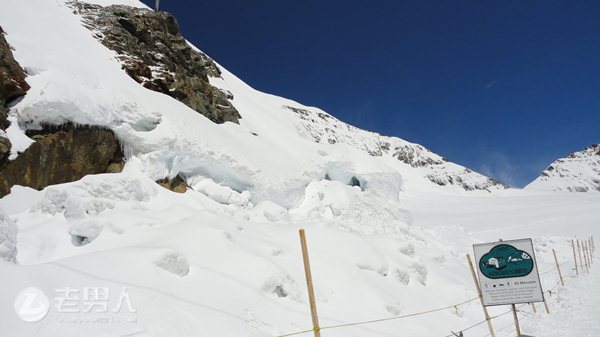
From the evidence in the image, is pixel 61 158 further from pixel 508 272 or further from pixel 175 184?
pixel 508 272

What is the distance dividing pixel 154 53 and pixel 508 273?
23.5 meters

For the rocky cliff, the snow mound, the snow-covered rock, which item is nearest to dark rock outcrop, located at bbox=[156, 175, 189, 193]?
the rocky cliff

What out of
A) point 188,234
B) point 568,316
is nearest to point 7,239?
point 188,234

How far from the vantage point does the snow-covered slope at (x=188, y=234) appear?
5.18m

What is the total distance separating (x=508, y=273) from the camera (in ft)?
23.4

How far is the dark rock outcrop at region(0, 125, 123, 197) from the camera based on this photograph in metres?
10.0

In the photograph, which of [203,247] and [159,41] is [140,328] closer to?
[203,247]

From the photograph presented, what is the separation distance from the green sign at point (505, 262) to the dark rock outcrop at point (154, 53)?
1834 centimetres

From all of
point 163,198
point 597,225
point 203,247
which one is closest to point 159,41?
point 163,198

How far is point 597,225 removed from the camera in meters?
31.8

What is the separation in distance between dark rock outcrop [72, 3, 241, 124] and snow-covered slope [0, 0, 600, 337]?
4.25 ft

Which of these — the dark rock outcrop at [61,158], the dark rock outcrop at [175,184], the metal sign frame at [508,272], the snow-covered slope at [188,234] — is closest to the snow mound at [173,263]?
the snow-covered slope at [188,234]

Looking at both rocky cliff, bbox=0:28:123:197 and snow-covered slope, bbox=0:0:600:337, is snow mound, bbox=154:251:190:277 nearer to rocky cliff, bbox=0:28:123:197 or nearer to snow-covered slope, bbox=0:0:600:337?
snow-covered slope, bbox=0:0:600:337

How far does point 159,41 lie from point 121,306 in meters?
24.4
